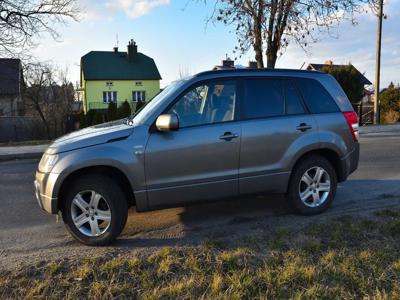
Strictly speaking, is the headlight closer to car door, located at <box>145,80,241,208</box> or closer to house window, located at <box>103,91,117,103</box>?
car door, located at <box>145,80,241,208</box>

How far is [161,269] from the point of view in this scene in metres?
3.44

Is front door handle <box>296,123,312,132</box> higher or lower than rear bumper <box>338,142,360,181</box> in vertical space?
higher

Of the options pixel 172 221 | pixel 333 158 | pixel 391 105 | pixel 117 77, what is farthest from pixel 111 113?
pixel 333 158

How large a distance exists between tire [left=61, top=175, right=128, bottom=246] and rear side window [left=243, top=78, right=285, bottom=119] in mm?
1794

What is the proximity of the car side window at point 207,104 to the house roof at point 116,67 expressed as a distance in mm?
43758

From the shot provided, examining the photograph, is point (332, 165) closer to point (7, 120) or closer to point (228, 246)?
point (228, 246)

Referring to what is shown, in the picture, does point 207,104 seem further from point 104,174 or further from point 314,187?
point 314,187

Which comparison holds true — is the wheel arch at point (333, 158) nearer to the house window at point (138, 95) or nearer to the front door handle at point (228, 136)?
the front door handle at point (228, 136)

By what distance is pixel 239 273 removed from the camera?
3.32 metres

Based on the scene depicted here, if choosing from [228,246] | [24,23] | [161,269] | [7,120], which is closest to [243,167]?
[228,246]

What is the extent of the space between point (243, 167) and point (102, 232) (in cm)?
176

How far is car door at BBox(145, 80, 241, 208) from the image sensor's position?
13.9ft

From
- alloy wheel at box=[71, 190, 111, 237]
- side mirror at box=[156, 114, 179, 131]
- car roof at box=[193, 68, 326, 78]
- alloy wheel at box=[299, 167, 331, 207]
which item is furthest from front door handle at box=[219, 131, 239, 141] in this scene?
alloy wheel at box=[71, 190, 111, 237]

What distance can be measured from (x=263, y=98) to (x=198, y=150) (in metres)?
1.13
